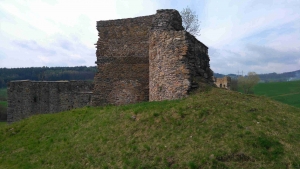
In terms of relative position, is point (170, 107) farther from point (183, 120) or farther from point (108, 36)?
point (108, 36)

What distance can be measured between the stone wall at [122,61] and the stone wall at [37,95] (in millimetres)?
7777

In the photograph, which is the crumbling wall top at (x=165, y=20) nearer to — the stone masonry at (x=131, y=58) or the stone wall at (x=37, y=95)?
the stone masonry at (x=131, y=58)

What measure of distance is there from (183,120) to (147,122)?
4.24 feet

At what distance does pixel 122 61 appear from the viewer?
A: 1609 cm

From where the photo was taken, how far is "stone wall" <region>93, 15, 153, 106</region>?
15664 mm

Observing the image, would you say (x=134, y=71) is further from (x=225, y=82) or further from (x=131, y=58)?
(x=225, y=82)

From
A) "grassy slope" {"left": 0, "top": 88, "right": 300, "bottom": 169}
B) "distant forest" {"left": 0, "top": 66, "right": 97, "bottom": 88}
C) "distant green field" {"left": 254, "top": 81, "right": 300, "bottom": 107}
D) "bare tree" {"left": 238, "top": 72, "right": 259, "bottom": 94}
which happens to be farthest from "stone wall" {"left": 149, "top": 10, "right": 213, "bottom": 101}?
"distant forest" {"left": 0, "top": 66, "right": 97, "bottom": 88}

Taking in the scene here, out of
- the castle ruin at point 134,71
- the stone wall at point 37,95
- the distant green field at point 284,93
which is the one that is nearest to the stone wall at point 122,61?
the castle ruin at point 134,71

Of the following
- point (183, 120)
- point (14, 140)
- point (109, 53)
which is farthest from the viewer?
point (109, 53)

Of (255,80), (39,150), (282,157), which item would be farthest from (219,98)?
(255,80)

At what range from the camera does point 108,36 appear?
54.0 ft

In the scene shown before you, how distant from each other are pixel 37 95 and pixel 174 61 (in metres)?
17.4

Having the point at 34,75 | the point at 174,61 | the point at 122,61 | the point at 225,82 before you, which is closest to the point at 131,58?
the point at 122,61

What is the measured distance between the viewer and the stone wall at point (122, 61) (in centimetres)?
1566
